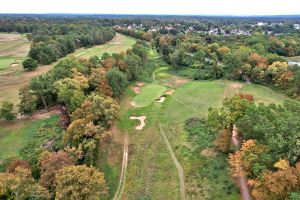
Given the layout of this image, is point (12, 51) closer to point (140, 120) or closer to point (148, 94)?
point (148, 94)

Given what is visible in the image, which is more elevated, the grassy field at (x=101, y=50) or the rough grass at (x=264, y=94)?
the rough grass at (x=264, y=94)

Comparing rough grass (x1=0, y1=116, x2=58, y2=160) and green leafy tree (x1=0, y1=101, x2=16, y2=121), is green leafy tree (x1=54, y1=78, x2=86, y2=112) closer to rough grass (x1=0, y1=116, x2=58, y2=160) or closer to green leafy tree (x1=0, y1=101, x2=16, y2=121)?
rough grass (x1=0, y1=116, x2=58, y2=160)

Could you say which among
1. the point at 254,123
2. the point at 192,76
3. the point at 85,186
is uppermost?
the point at 254,123

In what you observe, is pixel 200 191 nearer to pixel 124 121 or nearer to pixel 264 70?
pixel 124 121

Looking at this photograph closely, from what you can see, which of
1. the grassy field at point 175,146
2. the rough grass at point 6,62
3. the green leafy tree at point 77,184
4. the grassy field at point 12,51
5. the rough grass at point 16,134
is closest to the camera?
the green leafy tree at point 77,184

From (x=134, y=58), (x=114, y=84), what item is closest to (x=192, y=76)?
(x=134, y=58)

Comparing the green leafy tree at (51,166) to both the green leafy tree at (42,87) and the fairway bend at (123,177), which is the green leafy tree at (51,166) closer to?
the fairway bend at (123,177)

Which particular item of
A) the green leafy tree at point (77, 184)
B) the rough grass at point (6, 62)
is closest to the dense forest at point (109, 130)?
the green leafy tree at point (77, 184)
